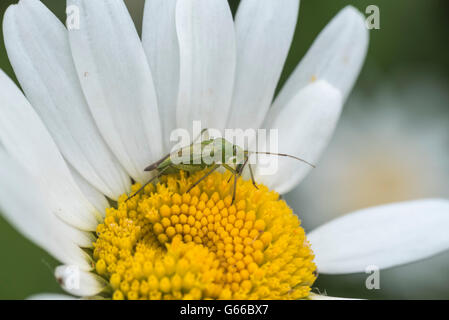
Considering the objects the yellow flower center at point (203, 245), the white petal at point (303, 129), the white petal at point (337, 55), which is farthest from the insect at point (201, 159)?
the white petal at point (337, 55)

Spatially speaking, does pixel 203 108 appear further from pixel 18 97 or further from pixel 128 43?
pixel 18 97

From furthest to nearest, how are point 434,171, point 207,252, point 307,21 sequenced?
point 434,171
point 307,21
point 207,252

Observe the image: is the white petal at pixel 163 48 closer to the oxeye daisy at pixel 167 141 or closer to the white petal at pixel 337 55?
the oxeye daisy at pixel 167 141

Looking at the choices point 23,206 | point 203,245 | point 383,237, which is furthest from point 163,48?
point 383,237

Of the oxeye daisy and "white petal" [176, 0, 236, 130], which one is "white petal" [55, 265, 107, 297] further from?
"white petal" [176, 0, 236, 130]

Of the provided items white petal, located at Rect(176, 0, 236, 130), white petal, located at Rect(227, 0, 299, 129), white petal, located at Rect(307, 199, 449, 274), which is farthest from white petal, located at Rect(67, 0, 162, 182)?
white petal, located at Rect(307, 199, 449, 274)

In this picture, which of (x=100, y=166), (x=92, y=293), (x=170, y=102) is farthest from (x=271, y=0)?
(x=92, y=293)
